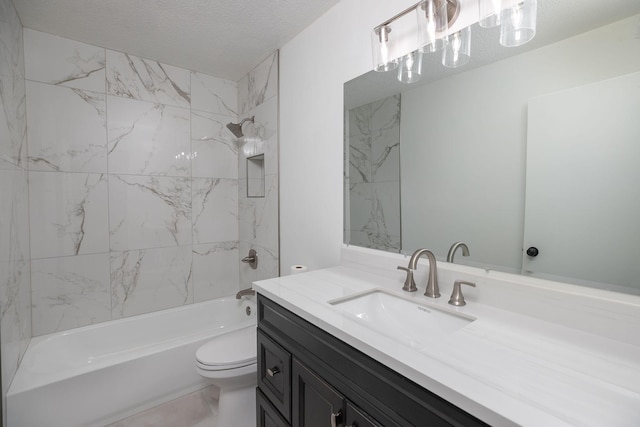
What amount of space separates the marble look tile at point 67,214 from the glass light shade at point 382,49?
2.11m

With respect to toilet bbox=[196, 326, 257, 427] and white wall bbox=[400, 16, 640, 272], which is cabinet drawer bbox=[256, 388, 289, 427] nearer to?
toilet bbox=[196, 326, 257, 427]

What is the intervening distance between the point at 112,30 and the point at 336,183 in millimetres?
1811

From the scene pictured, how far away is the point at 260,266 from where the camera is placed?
2467 mm

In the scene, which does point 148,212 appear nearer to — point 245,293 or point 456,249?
point 245,293

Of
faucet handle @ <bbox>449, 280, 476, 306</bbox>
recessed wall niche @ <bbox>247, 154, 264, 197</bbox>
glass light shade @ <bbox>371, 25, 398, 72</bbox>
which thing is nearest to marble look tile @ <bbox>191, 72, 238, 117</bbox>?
recessed wall niche @ <bbox>247, 154, 264, 197</bbox>

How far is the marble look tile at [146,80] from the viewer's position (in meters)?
2.15

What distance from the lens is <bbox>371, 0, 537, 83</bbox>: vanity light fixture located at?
0.93 meters

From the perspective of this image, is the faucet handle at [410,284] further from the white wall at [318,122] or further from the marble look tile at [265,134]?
the marble look tile at [265,134]

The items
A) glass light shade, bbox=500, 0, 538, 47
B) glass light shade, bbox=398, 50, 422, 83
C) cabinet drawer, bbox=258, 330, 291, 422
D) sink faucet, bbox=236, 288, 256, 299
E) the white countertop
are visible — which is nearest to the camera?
the white countertop

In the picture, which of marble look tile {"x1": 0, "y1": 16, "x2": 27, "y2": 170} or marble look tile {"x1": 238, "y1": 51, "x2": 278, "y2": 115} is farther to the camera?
marble look tile {"x1": 238, "y1": 51, "x2": 278, "y2": 115}

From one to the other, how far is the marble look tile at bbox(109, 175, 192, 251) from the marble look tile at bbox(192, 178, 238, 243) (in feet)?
0.25

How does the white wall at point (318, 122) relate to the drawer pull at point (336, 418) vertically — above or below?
above

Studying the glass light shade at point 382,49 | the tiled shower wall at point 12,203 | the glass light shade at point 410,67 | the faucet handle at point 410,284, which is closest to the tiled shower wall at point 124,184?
the tiled shower wall at point 12,203

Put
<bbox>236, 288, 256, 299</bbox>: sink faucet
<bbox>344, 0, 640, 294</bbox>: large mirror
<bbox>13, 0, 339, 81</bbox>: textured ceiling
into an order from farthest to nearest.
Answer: <bbox>236, 288, 256, 299</bbox>: sink faucet
<bbox>13, 0, 339, 81</bbox>: textured ceiling
<bbox>344, 0, 640, 294</bbox>: large mirror
